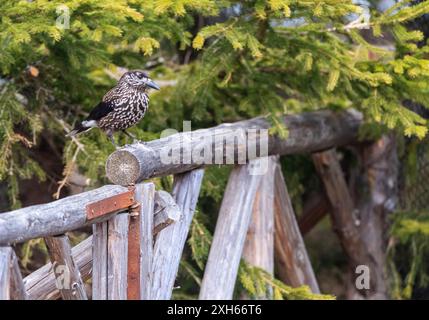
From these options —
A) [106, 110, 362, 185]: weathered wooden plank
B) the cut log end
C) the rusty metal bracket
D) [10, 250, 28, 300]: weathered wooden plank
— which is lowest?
[10, 250, 28, 300]: weathered wooden plank

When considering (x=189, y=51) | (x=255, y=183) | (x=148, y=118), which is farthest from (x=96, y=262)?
(x=189, y=51)

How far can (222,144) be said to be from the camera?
5910 millimetres

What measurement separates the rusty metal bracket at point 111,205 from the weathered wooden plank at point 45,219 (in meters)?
0.03

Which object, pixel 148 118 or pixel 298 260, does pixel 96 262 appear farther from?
pixel 298 260

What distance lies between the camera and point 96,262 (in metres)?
4.41

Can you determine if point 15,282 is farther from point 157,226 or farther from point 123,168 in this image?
point 157,226

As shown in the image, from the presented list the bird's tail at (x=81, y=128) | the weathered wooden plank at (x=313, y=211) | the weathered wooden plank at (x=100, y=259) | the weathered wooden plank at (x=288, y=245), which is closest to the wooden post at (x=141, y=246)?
A: the weathered wooden plank at (x=100, y=259)

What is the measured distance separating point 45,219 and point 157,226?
1278 millimetres

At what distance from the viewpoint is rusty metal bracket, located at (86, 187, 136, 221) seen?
13.5 feet

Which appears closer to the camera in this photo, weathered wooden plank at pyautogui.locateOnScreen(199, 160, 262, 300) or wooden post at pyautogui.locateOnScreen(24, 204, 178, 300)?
wooden post at pyautogui.locateOnScreen(24, 204, 178, 300)

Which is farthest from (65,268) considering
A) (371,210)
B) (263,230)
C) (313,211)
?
(313,211)

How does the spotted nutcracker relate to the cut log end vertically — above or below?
above

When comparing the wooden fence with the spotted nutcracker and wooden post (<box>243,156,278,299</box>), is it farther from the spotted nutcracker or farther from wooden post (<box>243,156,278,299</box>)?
the spotted nutcracker

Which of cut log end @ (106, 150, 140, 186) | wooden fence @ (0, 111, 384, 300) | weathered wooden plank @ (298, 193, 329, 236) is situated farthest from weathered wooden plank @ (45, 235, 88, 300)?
weathered wooden plank @ (298, 193, 329, 236)
